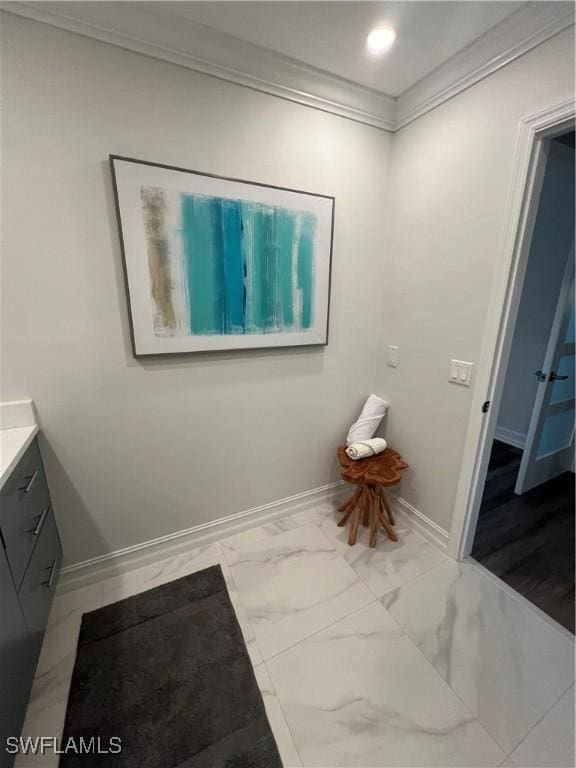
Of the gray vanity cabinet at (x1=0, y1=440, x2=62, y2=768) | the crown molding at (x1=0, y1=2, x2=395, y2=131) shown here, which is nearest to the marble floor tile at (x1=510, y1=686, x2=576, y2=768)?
the gray vanity cabinet at (x1=0, y1=440, x2=62, y2=768)

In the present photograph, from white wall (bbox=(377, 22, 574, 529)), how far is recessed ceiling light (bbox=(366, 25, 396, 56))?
0.42 m

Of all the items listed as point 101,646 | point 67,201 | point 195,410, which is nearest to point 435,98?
point 67,201

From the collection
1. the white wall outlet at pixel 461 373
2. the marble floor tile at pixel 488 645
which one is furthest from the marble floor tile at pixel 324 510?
the white wall outlet at pixel 461 373

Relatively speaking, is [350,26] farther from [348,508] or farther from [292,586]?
[292,586]

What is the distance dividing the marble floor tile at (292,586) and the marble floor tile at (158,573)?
0.12m

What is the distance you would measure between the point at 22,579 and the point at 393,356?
2.05 m

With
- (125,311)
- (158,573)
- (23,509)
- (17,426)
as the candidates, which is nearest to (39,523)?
(23,509)

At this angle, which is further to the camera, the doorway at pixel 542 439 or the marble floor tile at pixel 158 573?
the doorway at pixel 542 439

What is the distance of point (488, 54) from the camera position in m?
1.32

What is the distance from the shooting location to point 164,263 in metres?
1.42

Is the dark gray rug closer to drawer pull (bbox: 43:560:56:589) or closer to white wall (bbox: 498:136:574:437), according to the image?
drawer pull (bbox: 43:560:56:589)

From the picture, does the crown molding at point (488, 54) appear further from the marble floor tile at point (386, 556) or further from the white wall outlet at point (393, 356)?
the marble floor tile at point (386, 556)

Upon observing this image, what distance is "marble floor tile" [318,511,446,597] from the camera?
5.50 feet

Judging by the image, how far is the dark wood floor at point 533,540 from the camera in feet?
5.29
